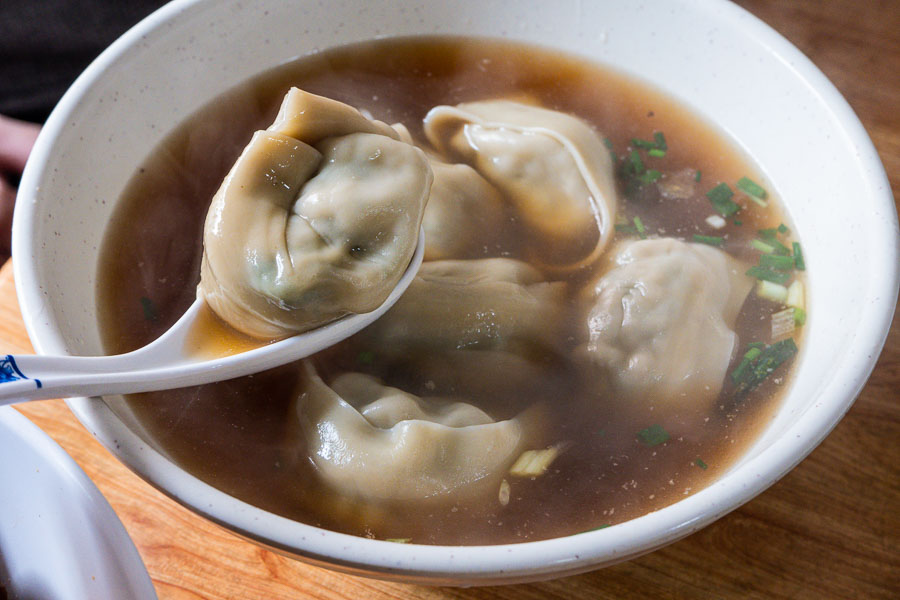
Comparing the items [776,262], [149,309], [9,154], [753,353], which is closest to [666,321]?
[753,353]

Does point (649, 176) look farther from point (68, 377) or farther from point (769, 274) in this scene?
point (68, 377)

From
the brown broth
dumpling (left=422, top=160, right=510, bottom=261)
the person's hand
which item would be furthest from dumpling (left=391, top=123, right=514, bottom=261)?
the person's hand

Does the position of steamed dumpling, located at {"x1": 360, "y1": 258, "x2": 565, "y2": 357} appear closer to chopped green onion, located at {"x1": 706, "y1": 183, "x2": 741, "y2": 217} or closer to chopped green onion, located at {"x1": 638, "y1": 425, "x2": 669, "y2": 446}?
chopped green onion, located at {"x1": 638, "y1": 425, "x2": 669, "y2": 446}

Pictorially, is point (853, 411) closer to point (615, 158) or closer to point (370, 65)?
point (615, 158)

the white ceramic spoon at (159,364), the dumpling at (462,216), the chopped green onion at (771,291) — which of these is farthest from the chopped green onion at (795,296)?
the white ceramic spoon at (159,364)

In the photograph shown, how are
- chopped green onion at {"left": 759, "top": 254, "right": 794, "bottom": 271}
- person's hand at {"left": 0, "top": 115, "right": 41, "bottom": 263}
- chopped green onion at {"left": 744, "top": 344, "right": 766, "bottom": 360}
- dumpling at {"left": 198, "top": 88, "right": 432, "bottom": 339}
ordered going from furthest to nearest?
1. person's hand at {"left": 0, "top": 115, "right": 41, "bottom": 263}
2. chopped green onion at {"left": 759, "top": 254, "right": 794, "bottom": 271}
3. chopped green onion at {"left": 744, "top": 344, "right": 766, "bottom": 360}
4. dumpling at {"left": 198, "top": 88, "right": 432, "bottom": 339}

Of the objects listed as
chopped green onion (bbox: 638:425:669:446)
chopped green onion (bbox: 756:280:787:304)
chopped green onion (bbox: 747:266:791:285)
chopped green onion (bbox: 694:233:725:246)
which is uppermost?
chopped green onion (bbox: 694:233:725:246)
